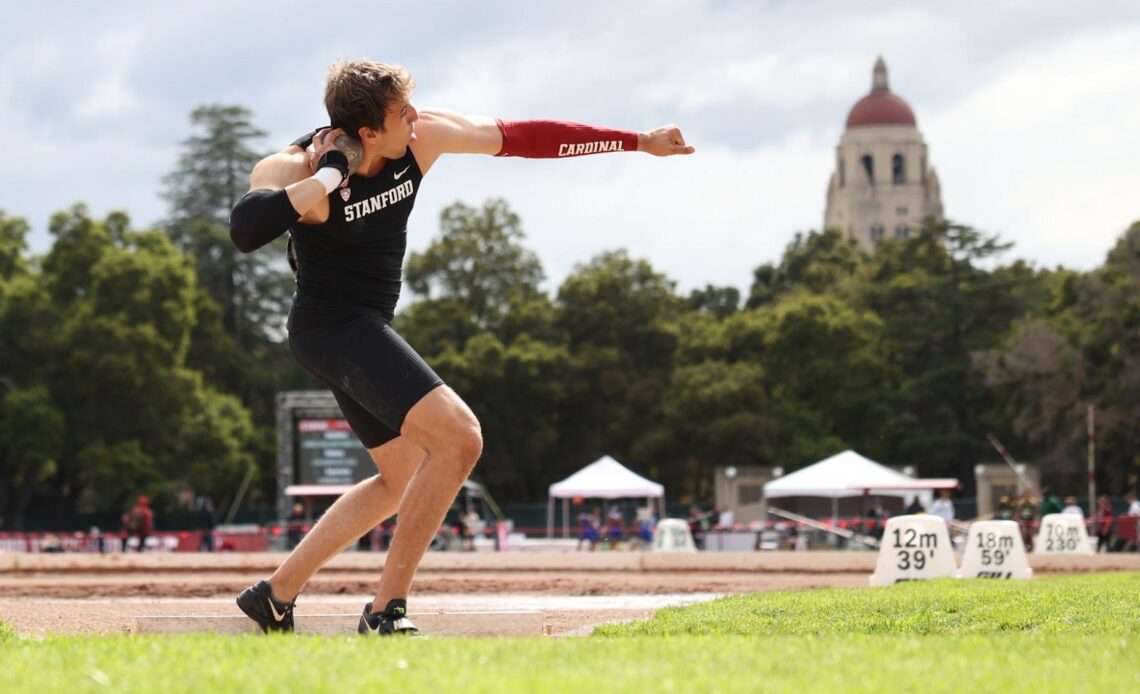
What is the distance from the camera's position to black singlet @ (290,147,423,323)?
6297 mm

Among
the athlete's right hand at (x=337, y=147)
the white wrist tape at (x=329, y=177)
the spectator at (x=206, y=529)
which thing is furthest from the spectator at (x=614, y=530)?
the white wrist tape at (x=329, y=177)

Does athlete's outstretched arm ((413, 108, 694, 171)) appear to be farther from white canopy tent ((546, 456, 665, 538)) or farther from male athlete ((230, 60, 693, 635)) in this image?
white canopy tent ((546, 456, 665, 538))

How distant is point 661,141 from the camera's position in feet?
23.7

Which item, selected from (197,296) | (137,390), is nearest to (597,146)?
(137,390)

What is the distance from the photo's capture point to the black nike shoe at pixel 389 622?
6176 millimetres

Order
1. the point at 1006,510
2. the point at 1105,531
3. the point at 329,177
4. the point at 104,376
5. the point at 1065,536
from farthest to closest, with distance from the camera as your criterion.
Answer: the point at 104,376 < the point at 1006,510 < the point at 1105,531 < the point at 1065,536 < the point at 329,177

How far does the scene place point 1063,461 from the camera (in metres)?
60.6

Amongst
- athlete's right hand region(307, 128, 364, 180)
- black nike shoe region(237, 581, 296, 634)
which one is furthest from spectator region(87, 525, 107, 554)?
athlete's right hand region(307, 128, 364, 180)

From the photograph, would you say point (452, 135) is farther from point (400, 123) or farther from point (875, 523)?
point (875, 523)

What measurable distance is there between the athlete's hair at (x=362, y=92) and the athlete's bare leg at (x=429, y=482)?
109cm


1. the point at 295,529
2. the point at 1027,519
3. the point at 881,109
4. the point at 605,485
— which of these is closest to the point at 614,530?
the point at 605,485

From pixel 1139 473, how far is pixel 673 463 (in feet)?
63.8

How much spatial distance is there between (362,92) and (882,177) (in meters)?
170

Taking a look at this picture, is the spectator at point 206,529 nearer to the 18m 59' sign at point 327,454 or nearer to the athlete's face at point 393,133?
the 18m 59' sign at point 327,454
